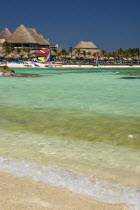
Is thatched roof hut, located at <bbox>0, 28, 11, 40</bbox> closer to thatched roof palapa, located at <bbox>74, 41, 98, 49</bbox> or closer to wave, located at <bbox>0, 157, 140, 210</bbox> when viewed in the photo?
thatched roof palapa, located at <bbox>74, 41, 98, 49</bbox>

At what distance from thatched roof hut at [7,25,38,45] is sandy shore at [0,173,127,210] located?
3642 inches

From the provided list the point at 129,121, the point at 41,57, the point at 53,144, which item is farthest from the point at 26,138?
the point at 41,57

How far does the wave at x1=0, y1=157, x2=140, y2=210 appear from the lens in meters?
2.76

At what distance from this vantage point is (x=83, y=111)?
878 cm

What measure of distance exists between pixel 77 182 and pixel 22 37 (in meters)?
95.7

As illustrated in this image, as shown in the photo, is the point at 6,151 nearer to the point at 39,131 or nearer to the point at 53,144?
the point at 53,144

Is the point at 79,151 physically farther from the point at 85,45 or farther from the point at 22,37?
the point at 85,45

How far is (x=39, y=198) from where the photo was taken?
265 cm

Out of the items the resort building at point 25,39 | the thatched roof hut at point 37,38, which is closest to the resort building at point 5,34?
the resort building at point 25,39

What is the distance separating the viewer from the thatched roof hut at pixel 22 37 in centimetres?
9306

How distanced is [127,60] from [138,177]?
98.3 meters

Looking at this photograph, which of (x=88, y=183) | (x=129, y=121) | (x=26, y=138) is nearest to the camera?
(x=88, y=183)

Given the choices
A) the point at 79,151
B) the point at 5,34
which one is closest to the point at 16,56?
the point at 5,34

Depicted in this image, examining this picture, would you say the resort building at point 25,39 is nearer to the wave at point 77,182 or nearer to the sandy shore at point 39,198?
the wave at point 77,182
